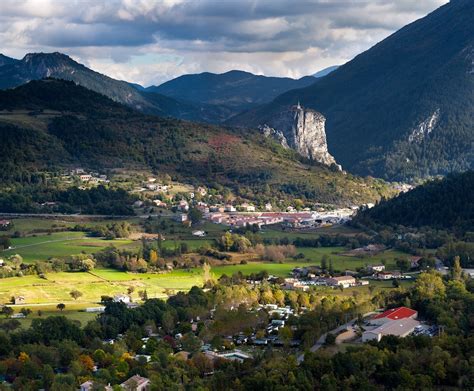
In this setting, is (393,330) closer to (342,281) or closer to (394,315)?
(394,315)

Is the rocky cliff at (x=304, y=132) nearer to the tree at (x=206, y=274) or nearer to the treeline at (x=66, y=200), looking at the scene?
the treeline at (x=66, y=200)

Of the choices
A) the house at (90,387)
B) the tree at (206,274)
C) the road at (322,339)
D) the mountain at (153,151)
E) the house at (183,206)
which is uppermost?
the mountain at (153,151)

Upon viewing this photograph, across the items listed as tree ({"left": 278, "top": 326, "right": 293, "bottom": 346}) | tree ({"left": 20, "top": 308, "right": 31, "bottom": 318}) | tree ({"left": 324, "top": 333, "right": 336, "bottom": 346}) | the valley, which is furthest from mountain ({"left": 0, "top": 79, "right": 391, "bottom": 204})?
tree ({"left": 324, "top": 333, "right": 336, "bottom": 346})

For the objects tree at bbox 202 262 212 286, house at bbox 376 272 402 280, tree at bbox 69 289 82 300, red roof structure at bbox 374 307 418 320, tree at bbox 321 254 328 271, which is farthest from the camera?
tree at bbox 321 254 328 271

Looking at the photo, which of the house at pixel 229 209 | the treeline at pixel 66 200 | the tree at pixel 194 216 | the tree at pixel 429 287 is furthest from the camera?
the house at pixel 229 209

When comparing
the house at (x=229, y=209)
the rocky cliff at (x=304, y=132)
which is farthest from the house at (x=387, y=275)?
the rocky cliff at (x=304, y=132)

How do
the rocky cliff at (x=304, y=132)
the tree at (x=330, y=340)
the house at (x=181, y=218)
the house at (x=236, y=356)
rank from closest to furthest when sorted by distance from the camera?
the house at (x=236, y=356) < the tree at (x=330, y=340) < the house at (x=181, y=218) < the rocky cliff at (x=304, y=132)

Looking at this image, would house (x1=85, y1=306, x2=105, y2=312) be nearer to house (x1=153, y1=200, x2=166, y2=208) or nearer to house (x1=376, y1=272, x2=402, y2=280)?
house (x1=376, y1=272, x2=402, y2=280)
